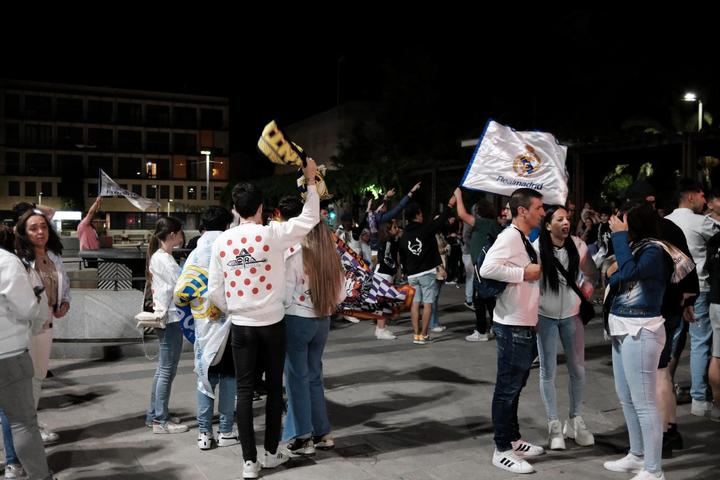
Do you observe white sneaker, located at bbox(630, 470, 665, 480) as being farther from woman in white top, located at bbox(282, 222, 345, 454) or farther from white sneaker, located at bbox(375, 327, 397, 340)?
white sneaker, located at bbox(375, 327, 397, 340)

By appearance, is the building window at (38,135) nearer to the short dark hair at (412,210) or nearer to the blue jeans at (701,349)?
the short dark hair at (412,210)

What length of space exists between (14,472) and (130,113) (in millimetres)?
76951

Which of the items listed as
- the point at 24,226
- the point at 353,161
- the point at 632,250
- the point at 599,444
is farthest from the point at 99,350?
the point at 353,161

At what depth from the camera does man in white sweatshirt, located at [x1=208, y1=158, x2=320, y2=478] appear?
4.34m

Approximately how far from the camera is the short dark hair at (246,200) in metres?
4.41

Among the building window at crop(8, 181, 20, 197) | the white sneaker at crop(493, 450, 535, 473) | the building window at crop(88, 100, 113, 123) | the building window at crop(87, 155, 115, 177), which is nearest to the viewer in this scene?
the white sneaker at crop(493, 450, 535, 473)

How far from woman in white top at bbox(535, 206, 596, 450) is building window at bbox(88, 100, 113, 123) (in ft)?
252

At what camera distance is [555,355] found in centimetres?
509

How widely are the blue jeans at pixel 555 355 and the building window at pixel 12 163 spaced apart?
76873 mm

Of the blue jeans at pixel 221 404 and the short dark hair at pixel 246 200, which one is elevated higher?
the short dark hair at pixel 246 200

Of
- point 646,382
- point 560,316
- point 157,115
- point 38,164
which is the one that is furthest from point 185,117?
point 646,382

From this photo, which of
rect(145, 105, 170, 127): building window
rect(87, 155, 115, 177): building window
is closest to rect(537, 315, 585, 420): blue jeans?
rect(87, 155, 115, 177): building window

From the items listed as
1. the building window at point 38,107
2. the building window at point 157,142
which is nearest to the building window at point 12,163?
the building window at point 38,107

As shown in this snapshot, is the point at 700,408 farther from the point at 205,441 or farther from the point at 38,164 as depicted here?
the point at 38,164
